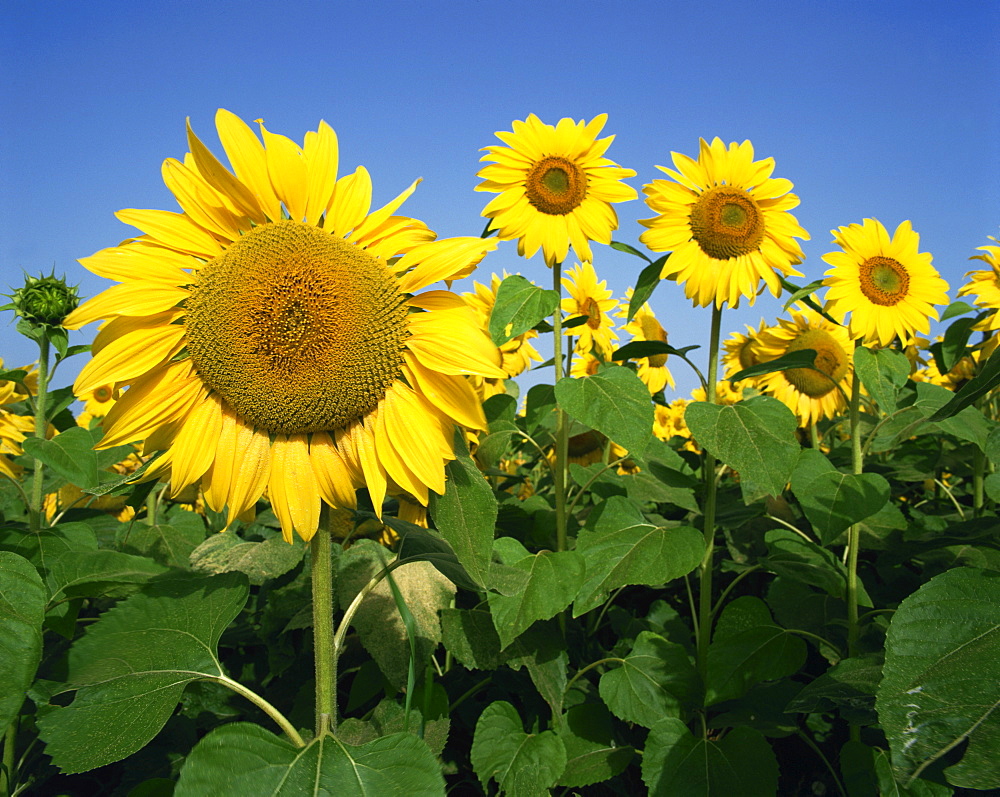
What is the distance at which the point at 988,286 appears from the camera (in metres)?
3.84

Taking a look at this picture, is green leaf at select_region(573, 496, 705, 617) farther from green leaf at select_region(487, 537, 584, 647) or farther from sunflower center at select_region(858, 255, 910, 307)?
sunflower center at select_region(858, 255, 910, 307)

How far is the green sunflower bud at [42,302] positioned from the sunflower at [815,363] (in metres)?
3.18

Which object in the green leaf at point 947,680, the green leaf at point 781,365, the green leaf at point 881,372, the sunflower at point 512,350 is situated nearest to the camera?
the green leaf at point 947,680

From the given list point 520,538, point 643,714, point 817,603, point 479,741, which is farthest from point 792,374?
point 479,741

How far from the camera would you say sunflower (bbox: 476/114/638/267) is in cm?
286

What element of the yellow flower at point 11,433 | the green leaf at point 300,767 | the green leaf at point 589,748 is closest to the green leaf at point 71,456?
the yellow flower at point 11,433

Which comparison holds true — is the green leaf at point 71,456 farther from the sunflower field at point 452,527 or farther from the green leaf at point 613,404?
the green leaf at point 613,404

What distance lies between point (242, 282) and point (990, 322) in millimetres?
3512

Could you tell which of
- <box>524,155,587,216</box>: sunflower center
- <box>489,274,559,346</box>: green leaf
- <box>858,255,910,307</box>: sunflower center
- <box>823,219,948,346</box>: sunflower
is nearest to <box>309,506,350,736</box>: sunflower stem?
<box>489,274,559,346</box>: green leaf

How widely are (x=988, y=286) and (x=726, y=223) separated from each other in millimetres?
2036

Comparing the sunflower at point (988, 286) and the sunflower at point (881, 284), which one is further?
the sunflower at point (988, 286)

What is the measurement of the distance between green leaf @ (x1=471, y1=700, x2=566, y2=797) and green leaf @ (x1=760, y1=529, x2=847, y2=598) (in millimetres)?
877

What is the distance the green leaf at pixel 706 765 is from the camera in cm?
198

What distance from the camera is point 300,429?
4.73 ft
